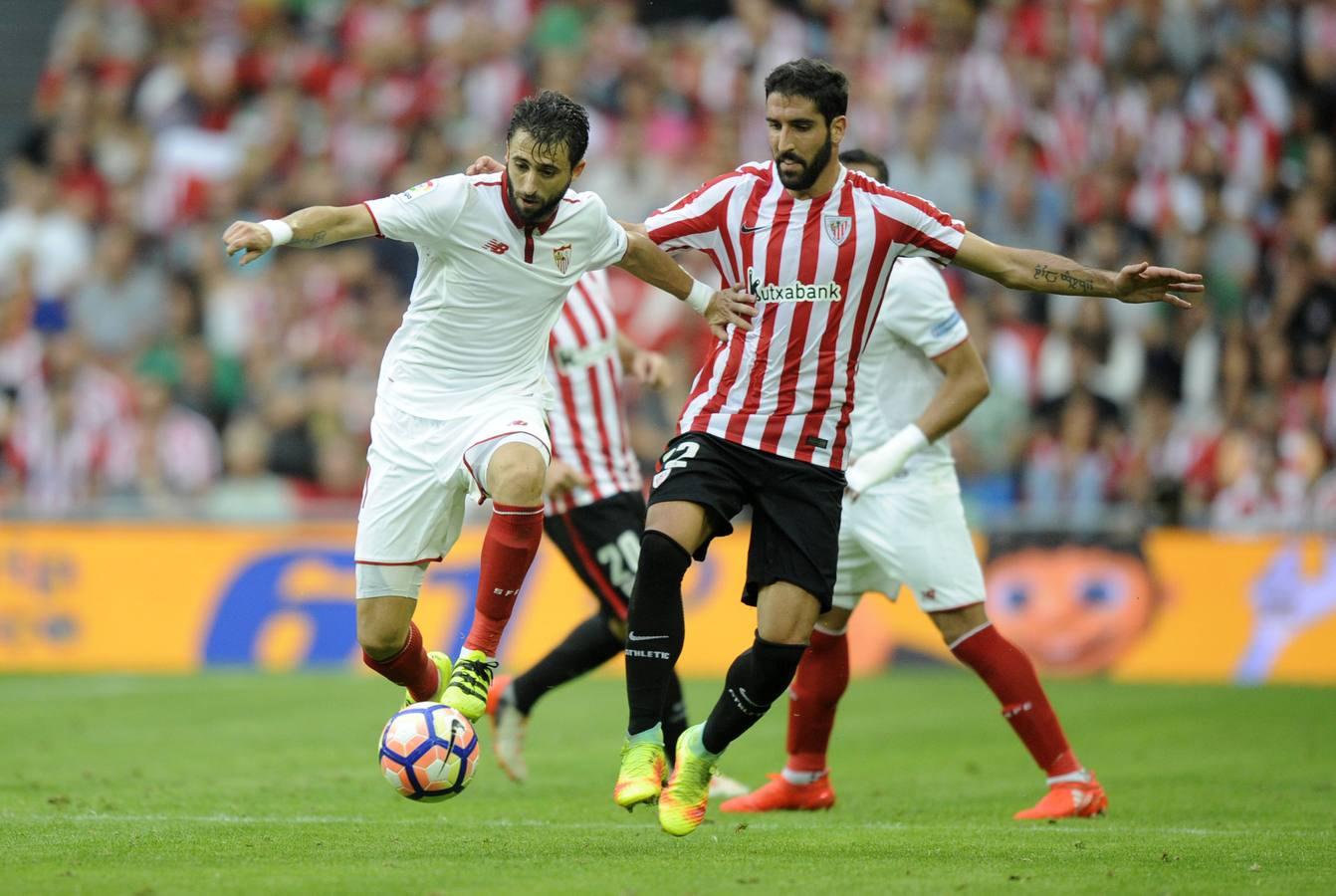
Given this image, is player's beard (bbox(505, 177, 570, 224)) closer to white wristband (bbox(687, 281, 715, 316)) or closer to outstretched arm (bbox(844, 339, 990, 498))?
white wristband (bbox(687, 281, 715, 316))

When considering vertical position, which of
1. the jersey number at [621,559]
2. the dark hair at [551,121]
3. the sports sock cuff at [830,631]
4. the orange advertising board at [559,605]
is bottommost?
the orange advertising board at [559,605]

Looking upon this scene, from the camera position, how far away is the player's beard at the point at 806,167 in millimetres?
7195

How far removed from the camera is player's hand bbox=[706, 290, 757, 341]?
7.31 m

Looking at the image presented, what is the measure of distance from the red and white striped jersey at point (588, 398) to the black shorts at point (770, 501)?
2.09 meters

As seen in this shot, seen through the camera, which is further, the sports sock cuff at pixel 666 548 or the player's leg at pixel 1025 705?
the player's leg at pixel 1025 705

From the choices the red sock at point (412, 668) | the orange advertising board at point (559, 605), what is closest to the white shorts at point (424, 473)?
the red sock at point (412, 668)

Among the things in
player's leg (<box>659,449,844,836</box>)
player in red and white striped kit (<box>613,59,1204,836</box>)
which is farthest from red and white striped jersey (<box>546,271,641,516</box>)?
player's leg (<box>659,449,844,836</box>)

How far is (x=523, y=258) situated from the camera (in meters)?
7.63

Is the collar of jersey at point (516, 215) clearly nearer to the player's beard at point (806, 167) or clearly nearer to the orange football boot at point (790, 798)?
the player's beard at point (806, 167)

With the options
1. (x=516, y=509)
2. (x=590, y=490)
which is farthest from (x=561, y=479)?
(x=516, y=509)

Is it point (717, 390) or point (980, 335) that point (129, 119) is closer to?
point (980, 335)

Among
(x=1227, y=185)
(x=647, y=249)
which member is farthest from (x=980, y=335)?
(x=647, y=249)

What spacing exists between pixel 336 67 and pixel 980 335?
849 centimetres

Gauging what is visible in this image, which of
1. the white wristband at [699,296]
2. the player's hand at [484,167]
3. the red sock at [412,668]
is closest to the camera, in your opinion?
the white wristband at [699,296]
